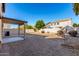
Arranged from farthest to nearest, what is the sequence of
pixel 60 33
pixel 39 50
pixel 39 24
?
pixel 60 33, pixel 39 24, pixel 39 50

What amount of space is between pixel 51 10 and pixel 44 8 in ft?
0.99

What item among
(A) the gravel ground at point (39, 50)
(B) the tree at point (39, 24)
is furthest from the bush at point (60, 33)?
(B) the tree at point (39, 24)

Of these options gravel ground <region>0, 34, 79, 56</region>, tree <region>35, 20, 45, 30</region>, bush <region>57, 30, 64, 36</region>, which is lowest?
gravel ground <region>0, 34, 79, 56</region>

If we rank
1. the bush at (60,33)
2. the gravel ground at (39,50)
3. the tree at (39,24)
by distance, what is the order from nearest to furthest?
the gravel ground at (39,50)
the tree at (39,24)
the bush at (60,33)

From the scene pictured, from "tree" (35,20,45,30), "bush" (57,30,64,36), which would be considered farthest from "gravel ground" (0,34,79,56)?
"tree" (35,20,45,30)

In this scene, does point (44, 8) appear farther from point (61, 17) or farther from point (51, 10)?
point (61, 17)

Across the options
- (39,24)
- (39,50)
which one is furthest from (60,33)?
(39,50)

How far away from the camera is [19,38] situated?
8430 mm

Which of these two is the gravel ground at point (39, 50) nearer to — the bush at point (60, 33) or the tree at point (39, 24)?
the bush at point (60, 33)

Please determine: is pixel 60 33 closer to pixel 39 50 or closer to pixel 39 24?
pixel 39 24

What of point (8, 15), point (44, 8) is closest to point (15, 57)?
Result: point (8, 15)

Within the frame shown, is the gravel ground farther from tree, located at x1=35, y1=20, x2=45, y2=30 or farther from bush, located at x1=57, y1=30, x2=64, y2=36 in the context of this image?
tree, located at x1=35, y1=20, x2=45, y2=30

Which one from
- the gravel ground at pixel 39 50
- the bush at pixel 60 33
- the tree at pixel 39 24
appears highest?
the tree at pixel 39 24

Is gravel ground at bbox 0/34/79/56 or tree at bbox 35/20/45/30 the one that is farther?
tree at bbox 35/20/45/30
